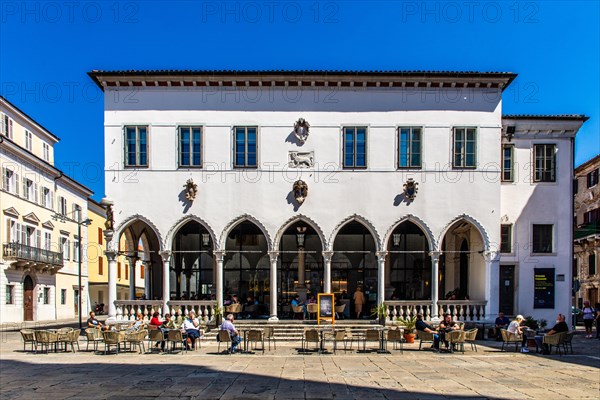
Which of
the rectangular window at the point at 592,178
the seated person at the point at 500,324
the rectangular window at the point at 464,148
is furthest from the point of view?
the rectangular window at the point at 592,178

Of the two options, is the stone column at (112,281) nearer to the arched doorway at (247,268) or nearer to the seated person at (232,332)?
the arched doorway at (247,268)

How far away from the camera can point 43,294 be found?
41.7 meters

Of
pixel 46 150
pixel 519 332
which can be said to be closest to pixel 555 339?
pixel 519 332

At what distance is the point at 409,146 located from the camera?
2438cm

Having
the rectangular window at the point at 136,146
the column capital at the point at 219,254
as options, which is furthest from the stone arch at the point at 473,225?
the rectangular window at the point at 136,146

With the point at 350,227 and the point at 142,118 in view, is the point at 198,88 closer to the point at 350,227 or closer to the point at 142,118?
the point at 142,118

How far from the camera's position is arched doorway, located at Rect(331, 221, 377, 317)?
28.1 meters

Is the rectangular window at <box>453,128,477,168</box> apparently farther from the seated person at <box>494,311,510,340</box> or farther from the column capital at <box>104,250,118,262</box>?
the column capital at <box>104,250,118,262</box>

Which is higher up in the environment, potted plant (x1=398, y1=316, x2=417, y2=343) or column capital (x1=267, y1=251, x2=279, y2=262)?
column capital (x1=267, y1=251, x2=279, y2=262)

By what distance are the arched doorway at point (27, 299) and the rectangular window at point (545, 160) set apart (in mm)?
35618

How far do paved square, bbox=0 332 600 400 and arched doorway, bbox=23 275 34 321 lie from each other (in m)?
21.8

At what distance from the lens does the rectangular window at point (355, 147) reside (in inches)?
957

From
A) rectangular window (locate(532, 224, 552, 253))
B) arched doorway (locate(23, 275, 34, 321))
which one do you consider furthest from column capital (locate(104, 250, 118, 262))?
rectangular window (locate(532, 224, 552, 253))

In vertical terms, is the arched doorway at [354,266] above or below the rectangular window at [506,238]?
below
